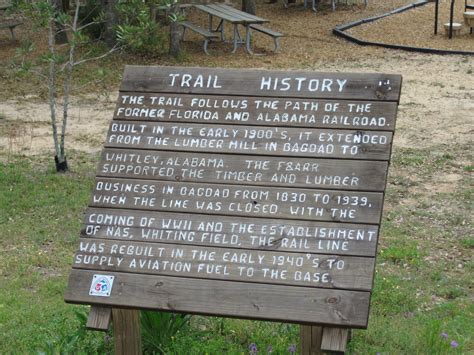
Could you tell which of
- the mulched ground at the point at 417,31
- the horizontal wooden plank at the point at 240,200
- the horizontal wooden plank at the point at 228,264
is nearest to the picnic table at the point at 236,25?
the mulched ground at the point at 417,31

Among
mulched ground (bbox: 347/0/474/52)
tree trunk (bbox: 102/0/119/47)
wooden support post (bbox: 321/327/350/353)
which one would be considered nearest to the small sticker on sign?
wooden support post (bbox: 321/327/350/353)

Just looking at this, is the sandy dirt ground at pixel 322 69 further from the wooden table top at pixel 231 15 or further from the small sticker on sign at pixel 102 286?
the small sticker on sign at pixel 102 286

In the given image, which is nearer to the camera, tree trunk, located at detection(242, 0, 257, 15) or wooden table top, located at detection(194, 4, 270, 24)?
wooden table top, located at detection(194, 4, 270, 24)

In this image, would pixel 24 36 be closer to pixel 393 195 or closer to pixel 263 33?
pixel 263 33

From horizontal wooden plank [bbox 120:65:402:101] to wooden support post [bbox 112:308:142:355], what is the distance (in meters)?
1.14

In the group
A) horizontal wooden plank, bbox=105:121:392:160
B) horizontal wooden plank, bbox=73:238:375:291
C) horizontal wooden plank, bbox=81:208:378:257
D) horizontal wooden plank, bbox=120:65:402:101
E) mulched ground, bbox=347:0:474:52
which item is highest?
mulched ground, bbox=347:0:474:52

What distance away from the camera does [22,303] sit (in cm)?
608

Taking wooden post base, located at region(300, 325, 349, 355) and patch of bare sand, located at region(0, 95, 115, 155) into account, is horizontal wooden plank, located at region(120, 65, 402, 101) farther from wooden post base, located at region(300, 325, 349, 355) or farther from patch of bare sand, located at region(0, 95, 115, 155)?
patch of bare sand, located at region(0, 95, 115, 155)

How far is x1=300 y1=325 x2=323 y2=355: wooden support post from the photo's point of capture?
13.3 ft

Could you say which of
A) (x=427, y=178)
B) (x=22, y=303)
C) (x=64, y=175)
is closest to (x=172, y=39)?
(x=64, y=175)

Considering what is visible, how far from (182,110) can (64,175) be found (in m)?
Result: 5.38

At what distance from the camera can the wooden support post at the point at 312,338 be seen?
406cm

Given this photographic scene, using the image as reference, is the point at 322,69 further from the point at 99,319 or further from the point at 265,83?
the point at 99,319

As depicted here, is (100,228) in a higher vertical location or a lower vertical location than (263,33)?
lower
